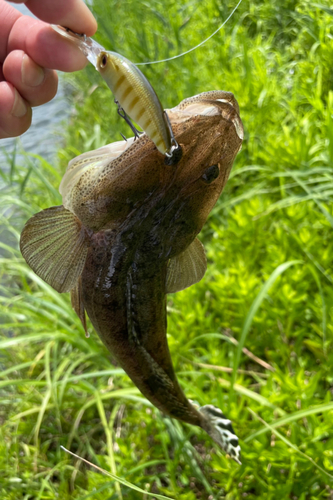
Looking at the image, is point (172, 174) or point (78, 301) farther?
point (78, 301)

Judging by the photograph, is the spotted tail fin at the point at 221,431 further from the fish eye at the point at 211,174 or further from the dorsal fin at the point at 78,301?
the fish eye at the point at 211,174

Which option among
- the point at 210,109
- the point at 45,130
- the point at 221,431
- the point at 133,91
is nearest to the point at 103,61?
the point at 133,91

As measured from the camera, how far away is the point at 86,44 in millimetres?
1142

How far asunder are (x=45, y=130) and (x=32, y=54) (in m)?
4.72

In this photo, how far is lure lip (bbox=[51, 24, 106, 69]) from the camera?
3.43 feet

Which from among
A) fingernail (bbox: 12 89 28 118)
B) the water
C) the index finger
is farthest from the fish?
the water

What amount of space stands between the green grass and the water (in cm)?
222

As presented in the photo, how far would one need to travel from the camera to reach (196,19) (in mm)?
4023

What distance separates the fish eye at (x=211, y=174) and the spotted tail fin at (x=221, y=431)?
0.99m

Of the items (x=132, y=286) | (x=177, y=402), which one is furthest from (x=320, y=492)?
(x=132, y=286)

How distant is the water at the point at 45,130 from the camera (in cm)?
556

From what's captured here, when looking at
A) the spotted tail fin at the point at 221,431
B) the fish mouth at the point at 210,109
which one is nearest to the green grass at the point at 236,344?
the spotted tail fin at the point at 221,431

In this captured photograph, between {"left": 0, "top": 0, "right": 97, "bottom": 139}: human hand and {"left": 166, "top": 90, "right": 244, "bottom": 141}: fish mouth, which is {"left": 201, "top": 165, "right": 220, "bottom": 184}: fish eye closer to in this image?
{"left": 166, "top": 90, "right": 244, "bottom": 141}: fish mouth

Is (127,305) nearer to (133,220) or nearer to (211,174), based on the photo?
(133,220)
